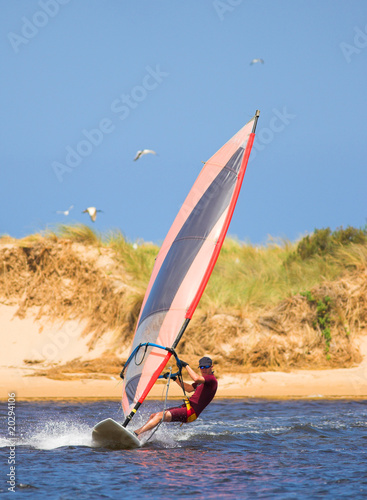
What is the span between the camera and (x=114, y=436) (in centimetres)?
816

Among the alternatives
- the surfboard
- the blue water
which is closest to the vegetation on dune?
the blue water

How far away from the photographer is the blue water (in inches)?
262

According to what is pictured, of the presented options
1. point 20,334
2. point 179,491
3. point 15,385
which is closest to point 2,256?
point 20,334

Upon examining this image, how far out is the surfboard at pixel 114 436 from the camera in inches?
314

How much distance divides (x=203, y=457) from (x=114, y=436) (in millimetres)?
1106

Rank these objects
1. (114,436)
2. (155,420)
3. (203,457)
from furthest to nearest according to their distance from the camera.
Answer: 1. (155,420)
2. (114,436)
3. (203,457)

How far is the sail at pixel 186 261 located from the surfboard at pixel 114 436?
0.29 m

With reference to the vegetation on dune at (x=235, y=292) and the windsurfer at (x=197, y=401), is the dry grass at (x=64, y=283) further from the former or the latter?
the windsurfer at (x=197, y=401)

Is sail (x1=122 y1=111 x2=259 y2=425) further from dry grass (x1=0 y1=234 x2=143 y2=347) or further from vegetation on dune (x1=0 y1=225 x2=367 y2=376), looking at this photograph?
dry grass (x1=0 y1=234 x2=143 y2=347)

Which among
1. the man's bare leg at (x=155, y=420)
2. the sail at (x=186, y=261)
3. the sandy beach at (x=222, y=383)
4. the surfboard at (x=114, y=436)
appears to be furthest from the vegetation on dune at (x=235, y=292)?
the surfboard at (x=114, y=436)

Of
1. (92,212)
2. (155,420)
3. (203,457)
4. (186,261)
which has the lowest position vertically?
(203,457)

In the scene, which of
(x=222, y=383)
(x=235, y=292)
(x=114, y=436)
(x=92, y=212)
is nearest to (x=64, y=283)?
(x=92, y=212)

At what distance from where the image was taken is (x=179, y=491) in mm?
6605

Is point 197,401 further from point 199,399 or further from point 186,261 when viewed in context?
point 186,261
